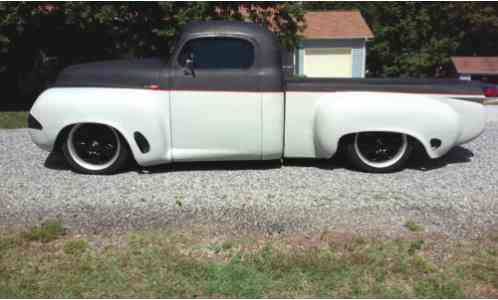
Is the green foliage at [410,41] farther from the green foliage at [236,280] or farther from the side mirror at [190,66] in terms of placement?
the green foliage at [236,280]

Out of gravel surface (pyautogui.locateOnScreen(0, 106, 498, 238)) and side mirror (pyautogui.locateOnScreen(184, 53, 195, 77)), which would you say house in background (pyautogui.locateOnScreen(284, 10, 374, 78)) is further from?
side mirror (pyautogui.locateOnScreen(184, 53, 195, 77))

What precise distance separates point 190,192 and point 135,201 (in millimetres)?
606

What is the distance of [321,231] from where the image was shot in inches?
173

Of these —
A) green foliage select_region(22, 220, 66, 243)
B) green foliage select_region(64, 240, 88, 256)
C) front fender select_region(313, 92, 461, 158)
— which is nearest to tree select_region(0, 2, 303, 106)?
front fender select_region(313, 92, 461, 158)

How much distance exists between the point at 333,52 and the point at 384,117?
23.0m

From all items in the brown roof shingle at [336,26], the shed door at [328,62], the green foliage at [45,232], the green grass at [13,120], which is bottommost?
the shed door at [328,62]

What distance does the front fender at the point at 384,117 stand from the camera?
231 inches

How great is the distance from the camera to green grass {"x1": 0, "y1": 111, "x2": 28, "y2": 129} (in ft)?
34.5

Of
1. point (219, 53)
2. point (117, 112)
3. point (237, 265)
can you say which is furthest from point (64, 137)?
point (237, 265)

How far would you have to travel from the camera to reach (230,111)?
5.92 m

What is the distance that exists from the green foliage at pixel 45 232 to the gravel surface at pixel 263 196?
0.46ft

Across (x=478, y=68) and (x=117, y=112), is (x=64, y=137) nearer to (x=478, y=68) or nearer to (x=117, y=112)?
(x=117, y=112)

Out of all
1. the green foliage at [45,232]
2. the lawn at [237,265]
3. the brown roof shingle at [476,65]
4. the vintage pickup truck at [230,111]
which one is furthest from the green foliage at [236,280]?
the brown roof shingle at [476,65]

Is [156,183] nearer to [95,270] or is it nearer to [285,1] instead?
[95,270]
